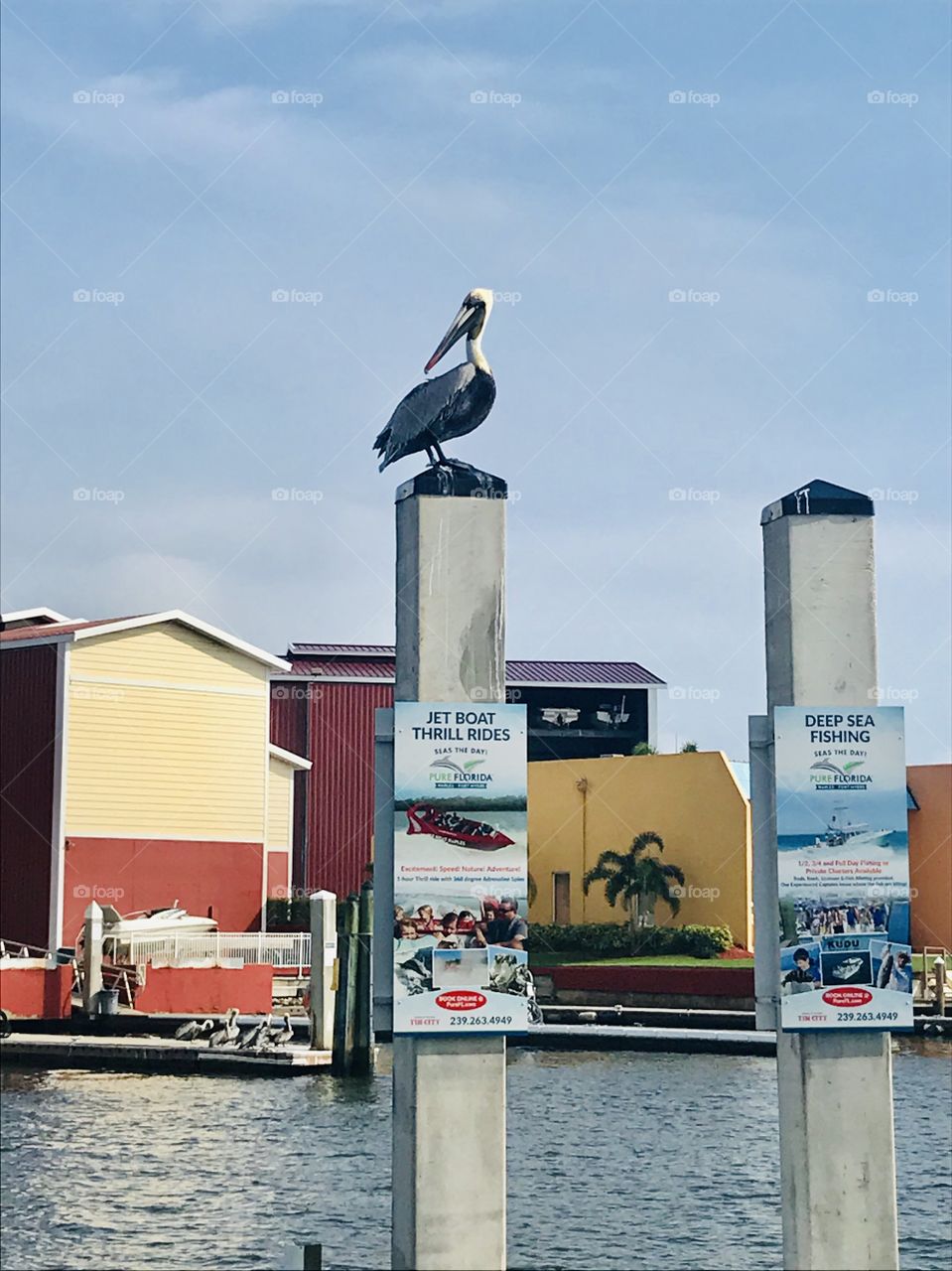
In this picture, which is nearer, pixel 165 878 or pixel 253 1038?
pixel 253 1038

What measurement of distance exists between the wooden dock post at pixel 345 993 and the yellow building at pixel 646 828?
1578 cm

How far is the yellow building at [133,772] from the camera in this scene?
43.2 meters

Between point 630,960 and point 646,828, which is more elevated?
point 646,828

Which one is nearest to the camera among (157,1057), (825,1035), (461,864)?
(461,864)

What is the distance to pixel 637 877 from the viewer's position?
4878 centimetres

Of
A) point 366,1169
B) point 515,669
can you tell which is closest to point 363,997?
point 366,1169

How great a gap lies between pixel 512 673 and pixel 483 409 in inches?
2279

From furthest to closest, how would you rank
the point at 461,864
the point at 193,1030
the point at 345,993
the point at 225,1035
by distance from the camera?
1. the point at 193,1030
2. the point at 225,1035
3. the point at 345,993
4. the point at 461,864

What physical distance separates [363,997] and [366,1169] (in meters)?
9.95

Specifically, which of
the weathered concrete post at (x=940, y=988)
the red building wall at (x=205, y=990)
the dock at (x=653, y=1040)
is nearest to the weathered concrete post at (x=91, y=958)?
the red building wall at (x=205, y=990)

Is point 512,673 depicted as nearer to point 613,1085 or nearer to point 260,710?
point 260,710

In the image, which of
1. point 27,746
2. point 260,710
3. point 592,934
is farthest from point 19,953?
point 592,934

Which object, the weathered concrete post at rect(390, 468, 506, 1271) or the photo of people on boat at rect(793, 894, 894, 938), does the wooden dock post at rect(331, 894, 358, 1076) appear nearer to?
the weathered concrete post at rect(390, 468, 506, 1271)

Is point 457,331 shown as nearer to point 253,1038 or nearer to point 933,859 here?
point 253,1038
